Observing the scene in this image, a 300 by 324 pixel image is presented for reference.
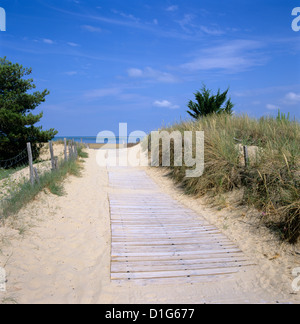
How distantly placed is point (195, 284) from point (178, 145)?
20.9ft

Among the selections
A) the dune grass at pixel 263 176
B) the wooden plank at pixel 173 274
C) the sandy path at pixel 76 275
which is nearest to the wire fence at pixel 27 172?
the sandy path at pixel 76 275

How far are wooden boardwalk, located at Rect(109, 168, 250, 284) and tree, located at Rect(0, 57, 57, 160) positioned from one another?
10.8m

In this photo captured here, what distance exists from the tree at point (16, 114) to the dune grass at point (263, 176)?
408 inches

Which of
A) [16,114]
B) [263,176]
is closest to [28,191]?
[263,176]

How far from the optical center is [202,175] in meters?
6.86

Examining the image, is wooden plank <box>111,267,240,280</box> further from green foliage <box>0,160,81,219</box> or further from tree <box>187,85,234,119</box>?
tree <box>187,85,234,119</box>

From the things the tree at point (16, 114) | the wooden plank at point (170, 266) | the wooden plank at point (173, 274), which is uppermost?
the tree at point (16, 114)

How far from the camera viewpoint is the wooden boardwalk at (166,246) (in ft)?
11.6

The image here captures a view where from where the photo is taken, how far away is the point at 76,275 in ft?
11.3

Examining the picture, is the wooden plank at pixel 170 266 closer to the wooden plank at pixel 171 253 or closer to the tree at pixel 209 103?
the wooden plank at pixel 171 253

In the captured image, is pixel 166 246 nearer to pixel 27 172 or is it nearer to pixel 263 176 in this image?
pixel 263 176

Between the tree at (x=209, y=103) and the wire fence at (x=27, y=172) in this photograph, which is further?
the tree at (x=209, y=103)
